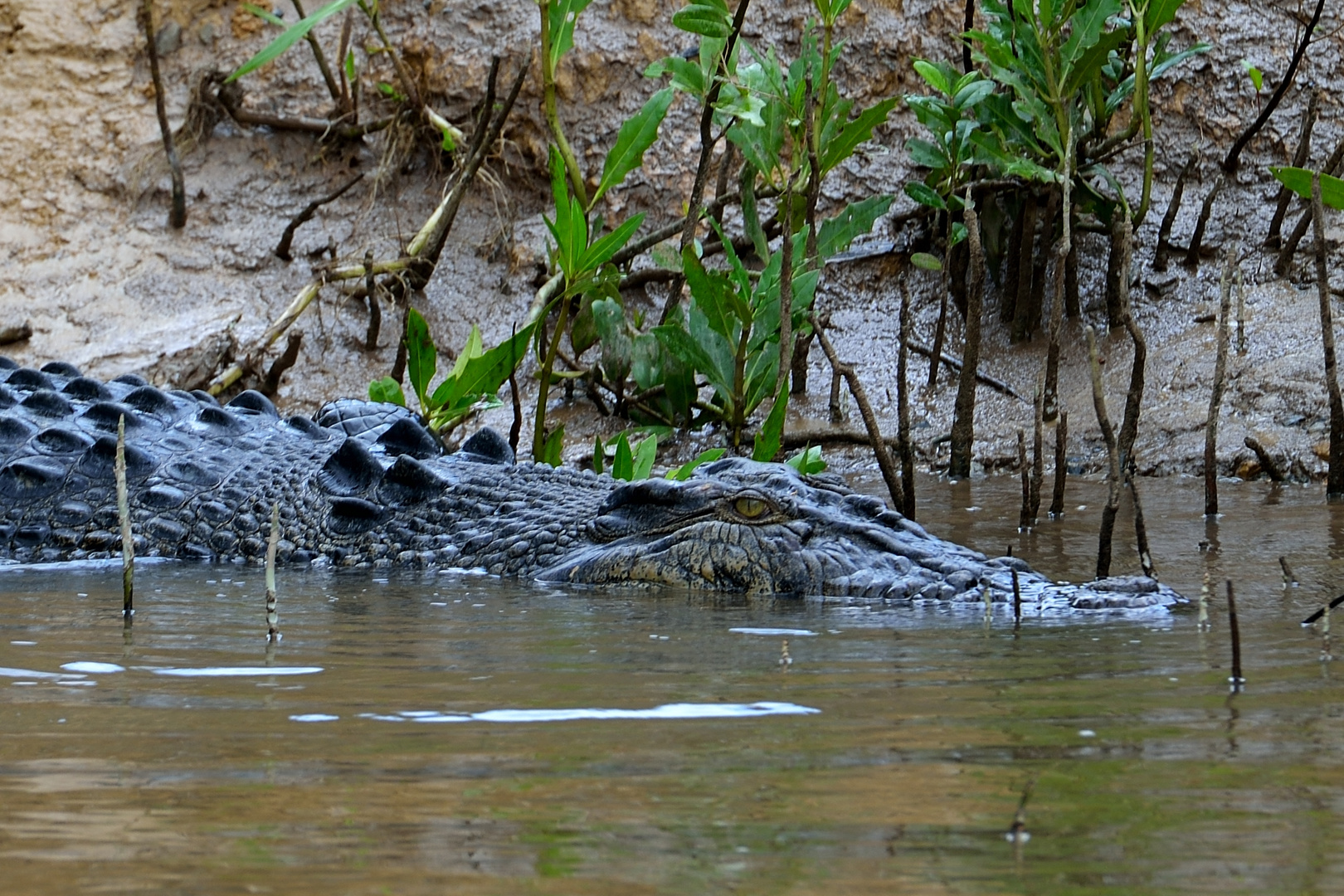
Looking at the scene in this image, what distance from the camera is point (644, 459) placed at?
17.1 feet

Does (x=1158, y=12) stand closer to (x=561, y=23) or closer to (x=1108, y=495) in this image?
(x=561, y=23)

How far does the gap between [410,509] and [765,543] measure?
1.29 metres

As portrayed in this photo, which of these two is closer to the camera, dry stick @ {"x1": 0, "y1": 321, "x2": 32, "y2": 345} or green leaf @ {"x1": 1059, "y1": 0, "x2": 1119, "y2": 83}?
green leaf @ {"x1": 1059, "y1": 0, "x2": 1119, "y2": 83}

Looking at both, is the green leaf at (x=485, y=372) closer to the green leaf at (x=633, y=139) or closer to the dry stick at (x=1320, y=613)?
the green leaf at (x=633, y=139)

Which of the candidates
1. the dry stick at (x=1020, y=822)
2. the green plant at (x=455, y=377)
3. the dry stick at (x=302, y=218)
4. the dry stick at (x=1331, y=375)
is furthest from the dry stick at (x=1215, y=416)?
the dry stick at (x=302, y=218)

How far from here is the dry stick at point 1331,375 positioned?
4746 millimetres

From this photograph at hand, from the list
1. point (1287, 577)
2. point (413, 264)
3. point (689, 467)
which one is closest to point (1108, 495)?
point (1287, 577)

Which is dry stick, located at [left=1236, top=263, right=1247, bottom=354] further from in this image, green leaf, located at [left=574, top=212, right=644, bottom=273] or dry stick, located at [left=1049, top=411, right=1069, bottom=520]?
green leaf, located at [left=574, top=212, right=644, bottom=273]

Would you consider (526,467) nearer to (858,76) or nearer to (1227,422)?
(1227,422)

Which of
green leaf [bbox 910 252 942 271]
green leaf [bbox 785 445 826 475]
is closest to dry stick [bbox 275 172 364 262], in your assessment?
green leaf [bbox 910 252 942 271]

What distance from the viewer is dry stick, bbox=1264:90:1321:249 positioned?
704 cm

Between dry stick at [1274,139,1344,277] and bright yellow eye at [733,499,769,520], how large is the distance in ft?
14.1

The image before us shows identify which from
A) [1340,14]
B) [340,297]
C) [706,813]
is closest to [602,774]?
[706,813]

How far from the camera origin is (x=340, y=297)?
314 inches
